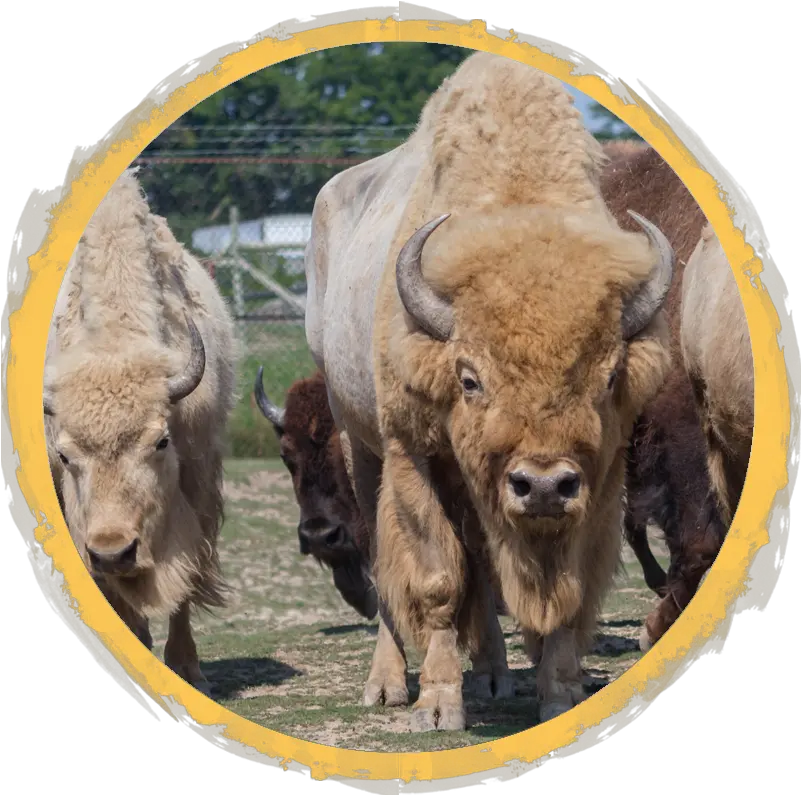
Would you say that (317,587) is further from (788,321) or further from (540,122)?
(788,321)

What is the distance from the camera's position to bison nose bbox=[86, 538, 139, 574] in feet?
20.4

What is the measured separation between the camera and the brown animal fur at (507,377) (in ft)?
17.2

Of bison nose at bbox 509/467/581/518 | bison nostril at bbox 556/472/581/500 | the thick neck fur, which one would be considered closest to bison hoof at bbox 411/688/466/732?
bison nose at bbox 509/467/581/518

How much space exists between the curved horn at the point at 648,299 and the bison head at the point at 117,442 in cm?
223

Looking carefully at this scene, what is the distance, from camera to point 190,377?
667 cm

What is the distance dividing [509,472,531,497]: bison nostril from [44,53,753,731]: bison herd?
16 mm

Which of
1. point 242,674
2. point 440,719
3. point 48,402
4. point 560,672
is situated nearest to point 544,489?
point 560,672

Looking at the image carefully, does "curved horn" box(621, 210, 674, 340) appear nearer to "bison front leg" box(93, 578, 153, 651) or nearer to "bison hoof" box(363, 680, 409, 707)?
"bison hoof" box(363, 680, 409, 707)

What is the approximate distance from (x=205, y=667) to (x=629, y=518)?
8.76 ft

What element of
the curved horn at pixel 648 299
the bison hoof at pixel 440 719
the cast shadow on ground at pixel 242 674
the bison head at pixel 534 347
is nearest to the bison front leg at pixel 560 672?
the bison hoof at pixel 440 719

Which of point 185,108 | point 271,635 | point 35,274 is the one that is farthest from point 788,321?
point 271,635

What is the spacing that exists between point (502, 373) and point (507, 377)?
3 cm

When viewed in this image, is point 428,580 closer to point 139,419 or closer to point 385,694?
point 385,694

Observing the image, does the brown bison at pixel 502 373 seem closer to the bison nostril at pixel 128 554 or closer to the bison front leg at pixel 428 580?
the bison front leg at pixel 428 580
